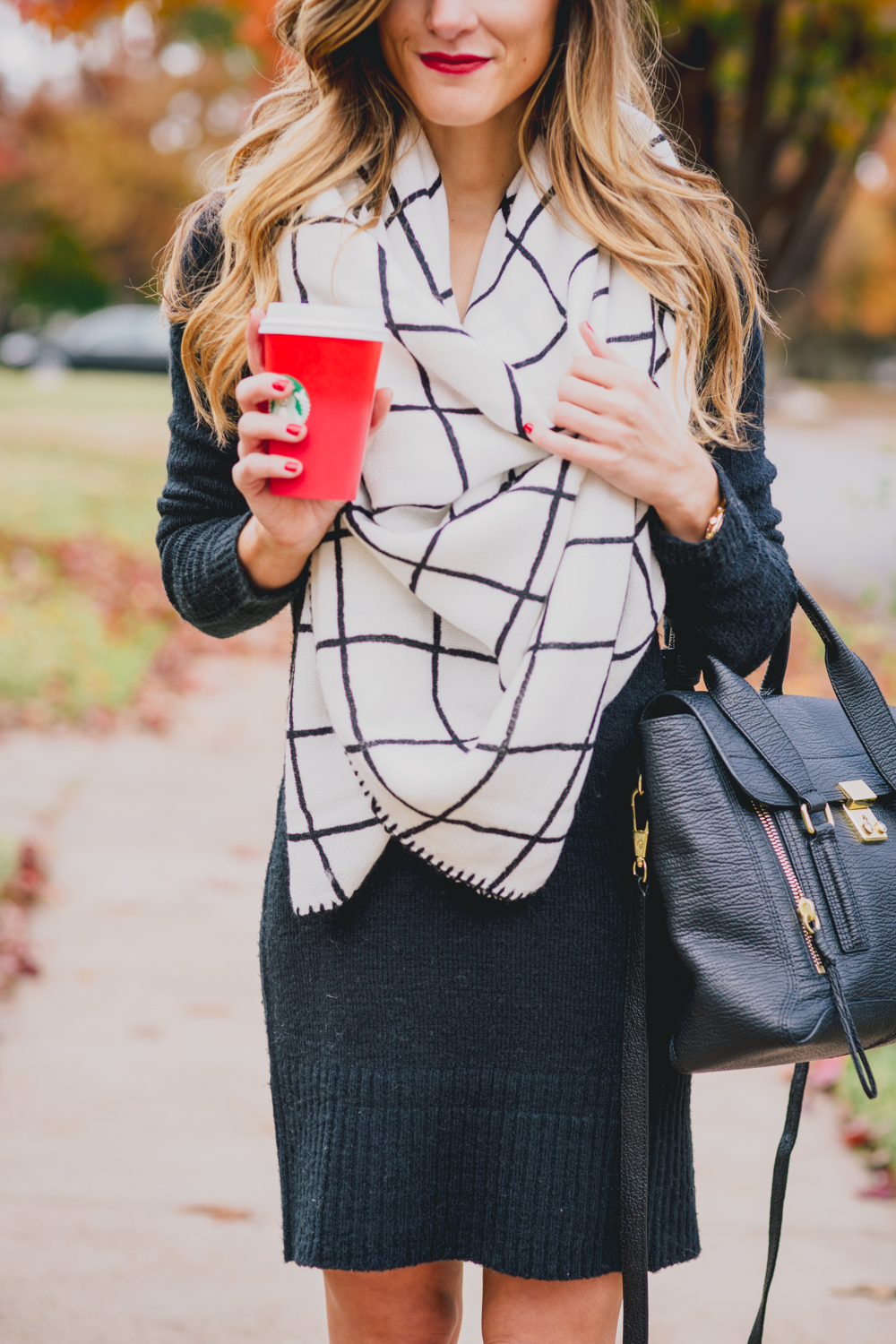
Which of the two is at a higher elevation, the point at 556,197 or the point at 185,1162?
the point at 556,197

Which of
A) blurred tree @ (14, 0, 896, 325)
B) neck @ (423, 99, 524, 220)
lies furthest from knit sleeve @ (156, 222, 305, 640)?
blurred tree @ (14, 0, 896, 325)

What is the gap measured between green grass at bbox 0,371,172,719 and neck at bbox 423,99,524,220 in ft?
17.8

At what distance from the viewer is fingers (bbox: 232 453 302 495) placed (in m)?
1.50

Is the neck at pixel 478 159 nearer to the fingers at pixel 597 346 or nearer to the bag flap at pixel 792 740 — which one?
the fingers at pixel 597 346

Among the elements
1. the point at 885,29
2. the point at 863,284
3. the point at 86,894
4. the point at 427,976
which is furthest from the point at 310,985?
the point at 863,284

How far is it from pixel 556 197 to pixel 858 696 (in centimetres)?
72

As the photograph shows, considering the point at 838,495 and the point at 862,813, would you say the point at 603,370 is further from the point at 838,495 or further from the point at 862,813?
the point at 838,495

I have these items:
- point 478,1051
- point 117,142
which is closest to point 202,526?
point 478,1051

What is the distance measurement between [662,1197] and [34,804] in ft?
14.2

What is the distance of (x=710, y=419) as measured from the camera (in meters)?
1.74

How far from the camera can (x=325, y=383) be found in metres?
1.47

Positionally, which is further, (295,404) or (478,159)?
(478,159)

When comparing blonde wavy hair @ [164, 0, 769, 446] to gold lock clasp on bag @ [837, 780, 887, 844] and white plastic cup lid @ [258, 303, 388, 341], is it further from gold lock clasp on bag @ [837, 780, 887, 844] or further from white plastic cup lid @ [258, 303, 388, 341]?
gold lock clasp on bag @ [837, 780, 887, 844]

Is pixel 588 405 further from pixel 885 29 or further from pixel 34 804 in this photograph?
pixel 885 29
